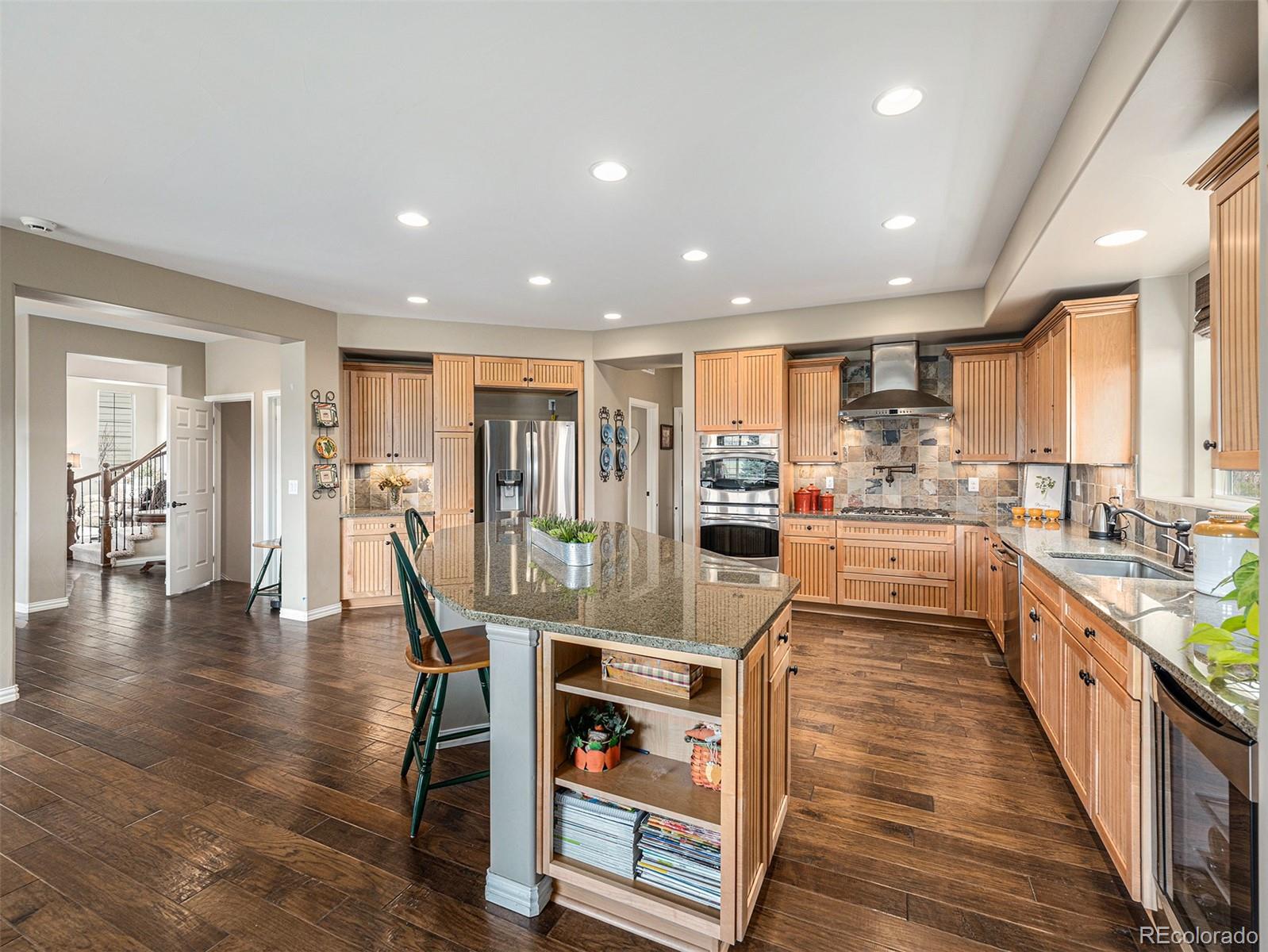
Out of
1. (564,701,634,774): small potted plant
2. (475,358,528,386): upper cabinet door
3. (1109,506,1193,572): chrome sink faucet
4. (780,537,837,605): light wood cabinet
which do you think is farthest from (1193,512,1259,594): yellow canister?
(475,358,528,386): upper cabinet door

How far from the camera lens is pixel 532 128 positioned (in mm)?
→ 2336

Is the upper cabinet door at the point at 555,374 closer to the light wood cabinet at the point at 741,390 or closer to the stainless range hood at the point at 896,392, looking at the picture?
the light wood cabinet at the point at 741,390

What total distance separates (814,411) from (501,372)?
→ 3.05 m

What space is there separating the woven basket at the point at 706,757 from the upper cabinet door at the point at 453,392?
4.68 m

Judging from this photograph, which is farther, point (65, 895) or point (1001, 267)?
point (1001, 267)

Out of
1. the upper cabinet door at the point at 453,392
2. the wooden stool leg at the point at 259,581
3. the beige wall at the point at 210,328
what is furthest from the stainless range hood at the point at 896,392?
the wooden stool leg at the point at 259,581

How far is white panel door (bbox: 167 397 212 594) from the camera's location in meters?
6.11

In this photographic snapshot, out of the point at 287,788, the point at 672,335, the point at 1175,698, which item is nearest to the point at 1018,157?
→ the point at 1175,698

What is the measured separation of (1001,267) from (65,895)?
520 cm

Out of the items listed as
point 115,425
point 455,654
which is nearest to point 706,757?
point 455,654

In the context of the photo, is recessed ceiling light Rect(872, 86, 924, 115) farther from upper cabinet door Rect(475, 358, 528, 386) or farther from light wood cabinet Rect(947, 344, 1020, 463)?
upper cabinet door Rect(475, 358, 528, 386)

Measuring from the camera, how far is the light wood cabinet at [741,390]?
5328 millimetres

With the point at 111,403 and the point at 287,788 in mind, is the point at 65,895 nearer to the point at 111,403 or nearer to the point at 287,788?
the point at 287,788

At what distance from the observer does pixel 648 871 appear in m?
1.69
